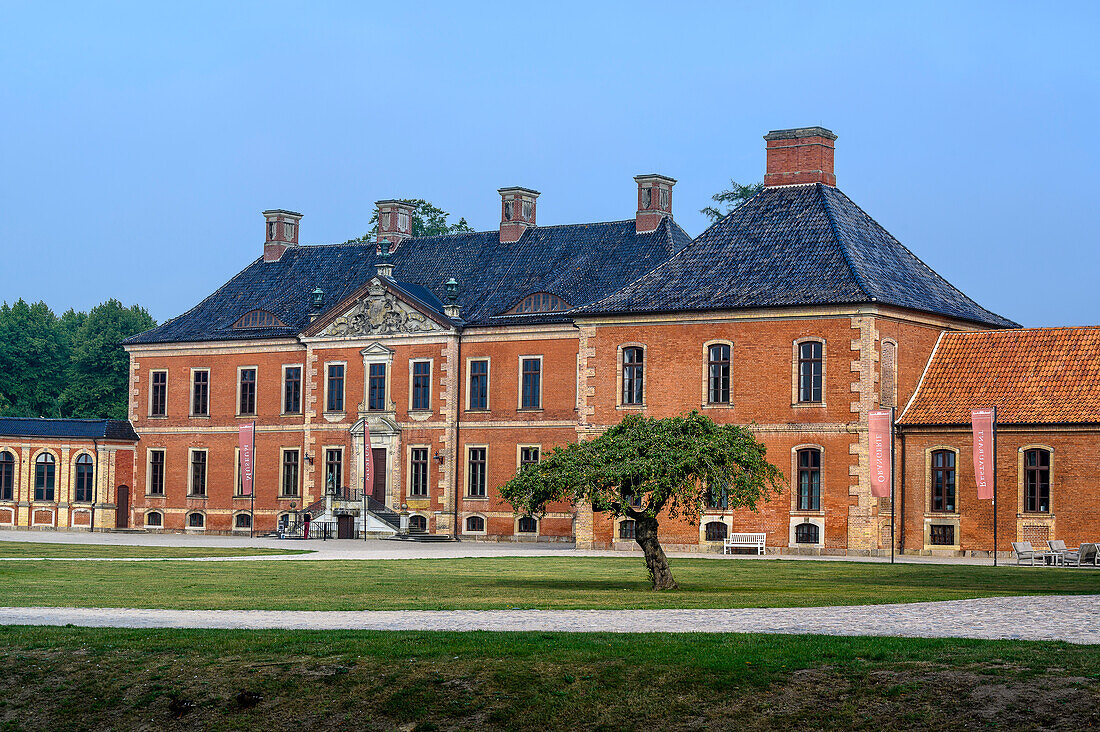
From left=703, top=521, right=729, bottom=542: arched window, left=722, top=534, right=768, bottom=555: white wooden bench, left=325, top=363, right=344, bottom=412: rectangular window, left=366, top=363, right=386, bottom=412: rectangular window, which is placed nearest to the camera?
left=722, top=534, right=768, bottom=555: white wooden bench

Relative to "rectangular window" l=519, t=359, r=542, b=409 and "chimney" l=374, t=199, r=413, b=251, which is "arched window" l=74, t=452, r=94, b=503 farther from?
"rectangular window" l=519, t=359, r=542, b=409

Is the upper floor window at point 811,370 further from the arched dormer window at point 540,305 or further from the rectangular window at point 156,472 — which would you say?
the rectangular window at point 156,472

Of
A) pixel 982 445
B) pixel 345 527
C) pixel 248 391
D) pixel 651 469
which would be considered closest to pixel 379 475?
pixel 345 527

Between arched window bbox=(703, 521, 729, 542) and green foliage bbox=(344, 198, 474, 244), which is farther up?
green foliage bbox=(344, 198, 474, 244)

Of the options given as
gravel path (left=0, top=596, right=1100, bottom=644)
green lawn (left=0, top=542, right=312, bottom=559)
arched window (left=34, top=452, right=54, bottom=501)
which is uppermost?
arched window (left=34, top=452, right=54, bottom=501)

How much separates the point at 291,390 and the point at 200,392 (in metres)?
4.36

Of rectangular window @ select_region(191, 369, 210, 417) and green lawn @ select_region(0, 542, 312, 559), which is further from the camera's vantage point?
rectangular window @ select_region(191, 369, 210, 417)

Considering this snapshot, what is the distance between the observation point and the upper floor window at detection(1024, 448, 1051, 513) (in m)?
40.8

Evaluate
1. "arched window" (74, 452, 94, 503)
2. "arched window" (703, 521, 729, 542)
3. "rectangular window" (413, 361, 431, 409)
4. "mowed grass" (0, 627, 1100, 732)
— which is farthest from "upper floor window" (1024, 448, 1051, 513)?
"arched window" (74, 452, 94, 503)

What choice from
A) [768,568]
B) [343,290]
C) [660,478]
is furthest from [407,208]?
[660,478]

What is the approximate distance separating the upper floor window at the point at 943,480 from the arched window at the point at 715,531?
19.8 feet

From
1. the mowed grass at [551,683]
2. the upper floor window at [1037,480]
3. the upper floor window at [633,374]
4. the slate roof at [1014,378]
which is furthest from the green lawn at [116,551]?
the mowed grass at [551,683]

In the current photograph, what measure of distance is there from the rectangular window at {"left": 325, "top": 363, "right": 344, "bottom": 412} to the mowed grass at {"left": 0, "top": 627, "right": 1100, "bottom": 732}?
41.1m

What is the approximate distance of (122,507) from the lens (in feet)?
210
